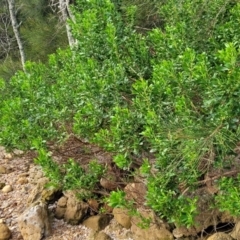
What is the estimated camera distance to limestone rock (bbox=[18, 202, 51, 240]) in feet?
13.4

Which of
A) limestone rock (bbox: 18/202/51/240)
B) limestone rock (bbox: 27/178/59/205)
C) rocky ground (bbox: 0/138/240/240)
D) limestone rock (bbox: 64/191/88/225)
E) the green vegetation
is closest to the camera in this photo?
the green vegetation

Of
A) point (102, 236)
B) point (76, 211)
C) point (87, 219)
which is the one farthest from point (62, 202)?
point (102, 236)

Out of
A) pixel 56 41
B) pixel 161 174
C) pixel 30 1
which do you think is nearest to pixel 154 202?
pixel 161 174

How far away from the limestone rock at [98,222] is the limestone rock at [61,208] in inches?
13.2

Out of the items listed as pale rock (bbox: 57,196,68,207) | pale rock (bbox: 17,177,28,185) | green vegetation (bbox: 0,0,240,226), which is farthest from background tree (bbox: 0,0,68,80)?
green vegetation (bbox: 0,0,240,226)

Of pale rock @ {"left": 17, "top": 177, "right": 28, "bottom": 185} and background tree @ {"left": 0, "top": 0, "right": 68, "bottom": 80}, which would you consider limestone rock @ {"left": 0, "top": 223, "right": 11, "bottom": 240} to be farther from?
background tree @ {"left": 0, "top": 0, "right": 68, "bottom": 80}

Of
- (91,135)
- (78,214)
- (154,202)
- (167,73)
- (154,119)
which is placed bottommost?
(78,214)

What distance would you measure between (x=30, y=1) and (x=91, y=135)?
8.81m

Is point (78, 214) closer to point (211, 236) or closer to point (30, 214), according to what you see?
point (30, 214)

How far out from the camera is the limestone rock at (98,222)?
13.6 feet

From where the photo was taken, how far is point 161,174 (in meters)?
2.85

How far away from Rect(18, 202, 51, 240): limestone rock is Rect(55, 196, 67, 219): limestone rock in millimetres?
229

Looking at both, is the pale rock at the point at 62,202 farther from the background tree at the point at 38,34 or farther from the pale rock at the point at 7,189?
the background tree at the point at 38,34

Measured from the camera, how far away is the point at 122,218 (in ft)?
→ 13.2
